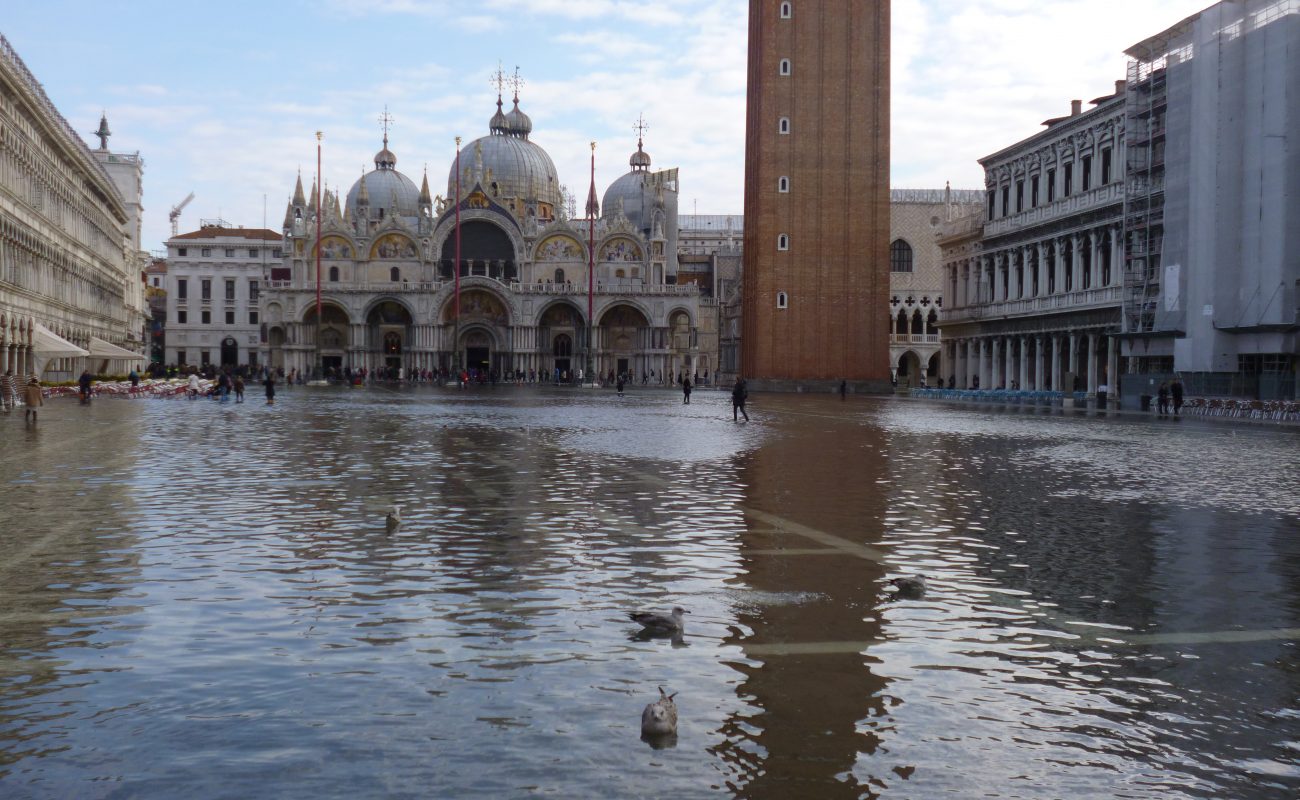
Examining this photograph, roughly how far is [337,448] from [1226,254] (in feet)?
101

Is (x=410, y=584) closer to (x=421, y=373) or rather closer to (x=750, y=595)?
(x=750, y=595)

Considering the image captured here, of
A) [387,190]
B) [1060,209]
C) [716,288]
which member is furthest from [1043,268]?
[387,190]

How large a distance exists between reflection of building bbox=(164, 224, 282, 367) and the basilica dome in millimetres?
11216

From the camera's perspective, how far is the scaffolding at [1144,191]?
4425 cm

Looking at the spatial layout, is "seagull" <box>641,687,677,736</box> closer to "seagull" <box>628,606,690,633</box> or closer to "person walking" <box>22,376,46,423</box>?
"seagull" <box>628,606,690,633</box>

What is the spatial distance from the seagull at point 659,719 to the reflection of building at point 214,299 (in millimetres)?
107515

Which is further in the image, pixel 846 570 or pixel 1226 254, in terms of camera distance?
pixel 1226 254

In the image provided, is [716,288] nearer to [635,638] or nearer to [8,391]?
[8,391]

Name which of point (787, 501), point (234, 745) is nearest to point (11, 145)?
point (787, 501)

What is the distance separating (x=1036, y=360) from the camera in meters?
56.0

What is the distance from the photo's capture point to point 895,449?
21422mm

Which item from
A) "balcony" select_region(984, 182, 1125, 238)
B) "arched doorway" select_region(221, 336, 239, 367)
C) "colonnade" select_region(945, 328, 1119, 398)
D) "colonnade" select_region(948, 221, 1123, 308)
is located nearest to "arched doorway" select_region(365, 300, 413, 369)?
"arched doorway" select_region(221, 336, 239, 367)

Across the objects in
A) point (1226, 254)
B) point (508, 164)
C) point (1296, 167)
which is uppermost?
point (508, 164)

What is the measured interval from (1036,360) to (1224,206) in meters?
17.2
